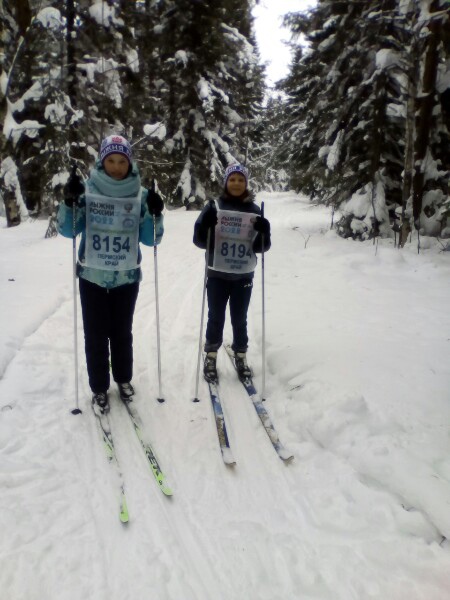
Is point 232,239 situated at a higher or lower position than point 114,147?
lower

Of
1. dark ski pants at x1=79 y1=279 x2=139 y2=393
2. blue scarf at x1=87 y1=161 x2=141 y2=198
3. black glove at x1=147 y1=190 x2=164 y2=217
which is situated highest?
blue scarf at x1=87 y1=161 x2=141 y2=198

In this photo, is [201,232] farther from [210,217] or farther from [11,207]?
[11,207]

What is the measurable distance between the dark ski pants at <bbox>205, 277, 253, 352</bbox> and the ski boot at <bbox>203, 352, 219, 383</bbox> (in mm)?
73

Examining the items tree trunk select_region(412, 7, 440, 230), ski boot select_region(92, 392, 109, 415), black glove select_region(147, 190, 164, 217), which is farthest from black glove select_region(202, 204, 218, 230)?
tree trunk select_region(412, 7, 440, 230)

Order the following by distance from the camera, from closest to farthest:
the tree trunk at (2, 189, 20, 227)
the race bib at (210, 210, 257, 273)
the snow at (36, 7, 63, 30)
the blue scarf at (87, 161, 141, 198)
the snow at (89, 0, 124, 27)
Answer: the blue scarf at (87, 161, 141, 198), the race bib at (210, 210, 257, 273), the snow at (36, 7, 63, 30), the snow at (89, 0, 124, 27), the tree trunk at (2, 189, 20, 227)

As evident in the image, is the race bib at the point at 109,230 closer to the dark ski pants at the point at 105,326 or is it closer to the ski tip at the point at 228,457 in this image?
the dark ski pants at the point at 105,326

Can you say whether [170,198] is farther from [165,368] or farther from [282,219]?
[165,368]

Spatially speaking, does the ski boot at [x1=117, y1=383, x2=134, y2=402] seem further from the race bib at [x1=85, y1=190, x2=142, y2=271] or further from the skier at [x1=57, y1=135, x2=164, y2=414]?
the race bib at [x1=85, y1=190, x2=142, y2=271]

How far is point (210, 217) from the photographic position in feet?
13.6

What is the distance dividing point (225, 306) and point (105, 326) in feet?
4.65

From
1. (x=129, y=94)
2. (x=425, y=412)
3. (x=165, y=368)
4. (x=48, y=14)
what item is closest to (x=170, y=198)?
(x=129, y=94)

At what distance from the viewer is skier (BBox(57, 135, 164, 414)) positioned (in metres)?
3.50

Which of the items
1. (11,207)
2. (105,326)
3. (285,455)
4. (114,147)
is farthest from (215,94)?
(285,455)

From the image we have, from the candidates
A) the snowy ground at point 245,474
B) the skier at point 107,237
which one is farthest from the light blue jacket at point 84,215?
the snowy ground at point 245,474
